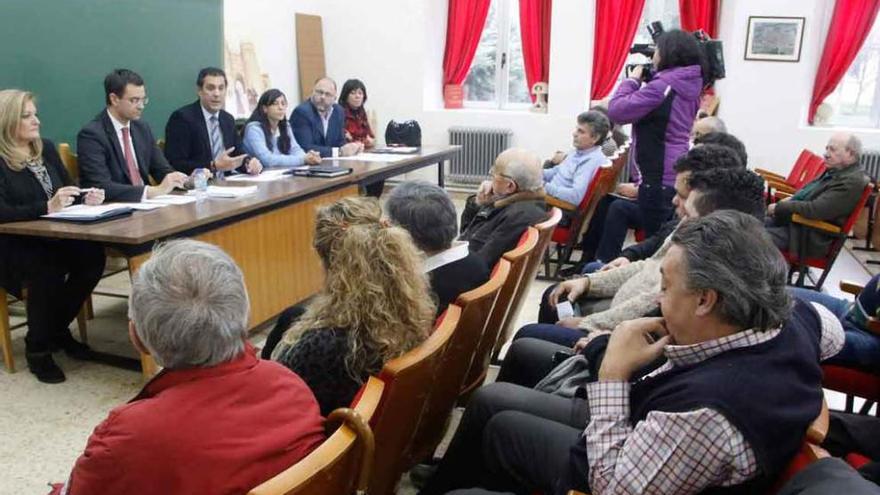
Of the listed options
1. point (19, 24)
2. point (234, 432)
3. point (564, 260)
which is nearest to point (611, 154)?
point (564, 260)

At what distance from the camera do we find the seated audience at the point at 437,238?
2.05m

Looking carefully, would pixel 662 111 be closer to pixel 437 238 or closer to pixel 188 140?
pixel 437 238

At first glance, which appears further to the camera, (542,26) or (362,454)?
(542,26)

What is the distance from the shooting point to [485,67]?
778 centimetres

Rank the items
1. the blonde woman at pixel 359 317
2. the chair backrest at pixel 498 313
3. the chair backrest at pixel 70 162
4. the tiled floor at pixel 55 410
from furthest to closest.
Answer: the chair backrest at pixel 70 162, the tiled floor at pixel 55 410, the chair backrest at pixel 498 313, the blonde woman at pixel 359 317

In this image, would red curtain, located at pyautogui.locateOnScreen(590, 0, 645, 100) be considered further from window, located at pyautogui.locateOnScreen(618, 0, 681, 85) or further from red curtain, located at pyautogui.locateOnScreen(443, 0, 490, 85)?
red curtain, located at pyautogui.locateOnScreen(443, 0, 490, 85)

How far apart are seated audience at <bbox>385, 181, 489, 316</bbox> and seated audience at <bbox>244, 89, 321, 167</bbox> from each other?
8.66 feet

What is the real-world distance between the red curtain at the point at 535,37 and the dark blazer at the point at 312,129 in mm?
2830

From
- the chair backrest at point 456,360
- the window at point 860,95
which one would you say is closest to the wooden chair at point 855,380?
the chair backrest at point 456,360

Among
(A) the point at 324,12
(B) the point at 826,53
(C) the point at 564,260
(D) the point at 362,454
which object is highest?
(A) the point at 324,12

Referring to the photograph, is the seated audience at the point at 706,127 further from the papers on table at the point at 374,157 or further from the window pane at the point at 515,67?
the window pane at the point at 515,67

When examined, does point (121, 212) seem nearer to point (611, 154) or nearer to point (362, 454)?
point (362, 454)

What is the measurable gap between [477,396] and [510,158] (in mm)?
1510

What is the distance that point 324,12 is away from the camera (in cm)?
761
